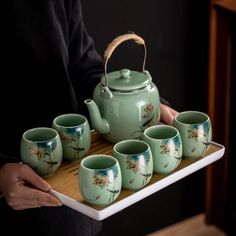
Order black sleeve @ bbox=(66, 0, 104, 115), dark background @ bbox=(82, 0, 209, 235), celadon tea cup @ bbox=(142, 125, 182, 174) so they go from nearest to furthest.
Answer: celadon tea cup @ bbox=(142, 125, 182, 174), black sleeve @ bbox=(66, 0, 104, 115), dark background @ bbox=(82, 0, 209, 235)

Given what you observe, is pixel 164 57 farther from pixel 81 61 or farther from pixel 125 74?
pixel 125 74

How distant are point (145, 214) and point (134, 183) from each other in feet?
4.42

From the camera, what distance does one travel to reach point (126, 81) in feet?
5.28

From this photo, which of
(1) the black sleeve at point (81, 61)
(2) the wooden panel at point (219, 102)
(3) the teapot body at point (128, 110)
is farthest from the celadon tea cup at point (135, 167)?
(2) the wooden panel at point (219, 102)

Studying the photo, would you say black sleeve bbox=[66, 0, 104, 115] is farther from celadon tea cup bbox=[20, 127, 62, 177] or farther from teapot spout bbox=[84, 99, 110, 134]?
celadon tea cup bbox=[20, 127, 62, 177]

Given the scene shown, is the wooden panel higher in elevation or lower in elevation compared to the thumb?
lower

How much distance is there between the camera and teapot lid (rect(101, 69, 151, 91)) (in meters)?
1.59

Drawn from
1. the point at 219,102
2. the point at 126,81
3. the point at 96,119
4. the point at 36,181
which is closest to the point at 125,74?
the point at 126,81

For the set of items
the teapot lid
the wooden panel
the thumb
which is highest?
the teapot lid

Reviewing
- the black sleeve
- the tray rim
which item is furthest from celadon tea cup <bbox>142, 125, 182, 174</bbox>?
the black sleeve

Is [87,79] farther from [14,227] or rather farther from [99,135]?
[14,227]

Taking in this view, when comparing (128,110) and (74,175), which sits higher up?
(128,110)

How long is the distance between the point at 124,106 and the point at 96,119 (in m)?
0.07

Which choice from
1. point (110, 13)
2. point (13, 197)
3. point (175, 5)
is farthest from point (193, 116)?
point (175, 5)
